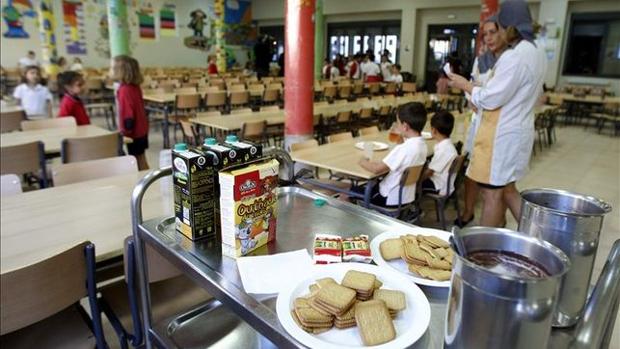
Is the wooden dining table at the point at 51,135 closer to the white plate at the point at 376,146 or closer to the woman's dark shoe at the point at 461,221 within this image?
the white plate at the point at 376,146

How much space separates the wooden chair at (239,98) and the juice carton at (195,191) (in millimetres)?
6772

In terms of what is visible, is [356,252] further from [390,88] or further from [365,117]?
[390,88]

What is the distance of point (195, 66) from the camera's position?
17234 mm

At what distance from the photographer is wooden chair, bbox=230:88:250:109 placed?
7.72 metres

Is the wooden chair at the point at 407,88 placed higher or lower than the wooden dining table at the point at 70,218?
higher

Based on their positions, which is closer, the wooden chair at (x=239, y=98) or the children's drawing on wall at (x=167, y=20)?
the wooden chair at (x=239, y=98)

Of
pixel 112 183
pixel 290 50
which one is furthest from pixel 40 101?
pixel 112 183

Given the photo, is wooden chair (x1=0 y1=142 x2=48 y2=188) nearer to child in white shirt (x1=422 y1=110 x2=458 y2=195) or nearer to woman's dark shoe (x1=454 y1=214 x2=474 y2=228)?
child in white shirt (x1=422 y1=110 x2=458 y2=195)

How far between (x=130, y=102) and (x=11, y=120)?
2.00 meters

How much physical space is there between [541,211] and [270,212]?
0.64 metres

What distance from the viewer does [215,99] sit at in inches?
291

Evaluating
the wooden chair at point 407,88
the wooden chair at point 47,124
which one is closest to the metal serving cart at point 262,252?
the wooden chair at point 47,124

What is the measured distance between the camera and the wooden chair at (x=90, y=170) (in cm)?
242

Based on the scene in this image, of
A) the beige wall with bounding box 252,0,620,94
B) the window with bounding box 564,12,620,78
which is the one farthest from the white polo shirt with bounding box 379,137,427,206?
the window with bounding box 564,12,620,78
